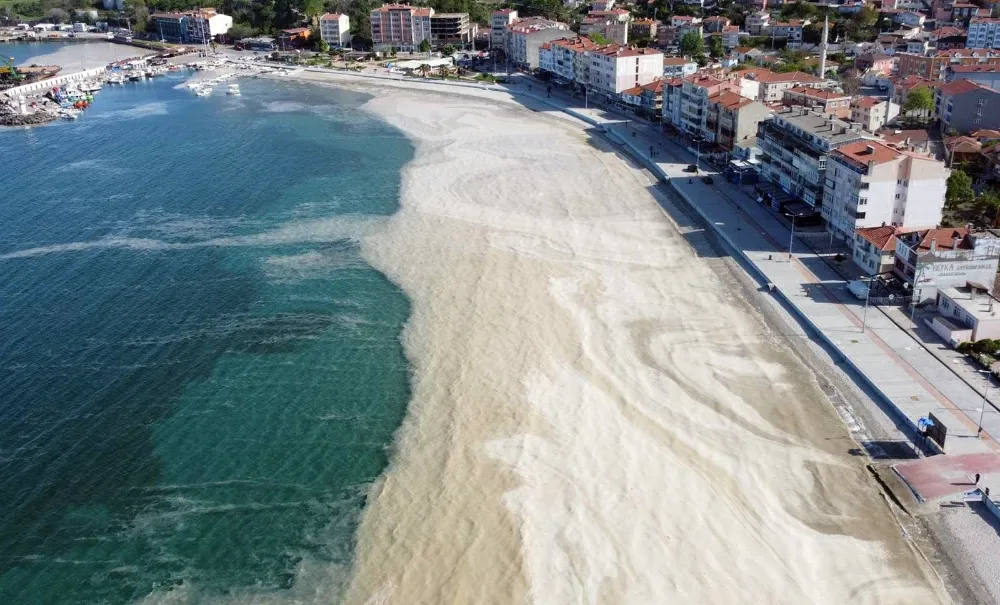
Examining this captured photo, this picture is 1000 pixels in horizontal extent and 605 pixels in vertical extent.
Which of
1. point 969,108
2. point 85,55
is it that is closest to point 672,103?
point 969,108

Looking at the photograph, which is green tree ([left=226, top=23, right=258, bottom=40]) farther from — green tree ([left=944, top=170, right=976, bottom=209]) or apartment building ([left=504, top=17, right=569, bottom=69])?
green tree ([left=944, top=170, right=976, bottom=209])

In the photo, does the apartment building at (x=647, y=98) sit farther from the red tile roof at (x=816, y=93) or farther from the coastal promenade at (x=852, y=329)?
the coastal promenade at (x=852, y=329)

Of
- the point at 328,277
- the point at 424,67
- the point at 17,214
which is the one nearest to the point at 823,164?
the point at 328,277

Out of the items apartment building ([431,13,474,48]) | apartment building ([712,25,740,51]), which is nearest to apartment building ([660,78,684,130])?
apartment building ([712,25,740,51])

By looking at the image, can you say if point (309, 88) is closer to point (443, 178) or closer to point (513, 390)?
point (443, 178)

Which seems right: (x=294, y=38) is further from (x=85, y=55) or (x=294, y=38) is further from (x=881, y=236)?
(x=881, y=236)

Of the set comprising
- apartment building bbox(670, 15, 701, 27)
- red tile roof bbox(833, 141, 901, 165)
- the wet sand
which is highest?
apartment building bbox(670, 15, 701, 27)
